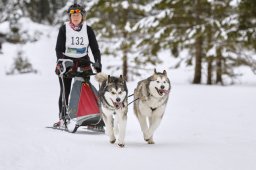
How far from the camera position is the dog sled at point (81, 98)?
22.9ft

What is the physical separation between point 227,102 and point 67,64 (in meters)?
7.07

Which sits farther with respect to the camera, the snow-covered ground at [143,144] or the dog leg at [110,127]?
the dog leg at [110,127]

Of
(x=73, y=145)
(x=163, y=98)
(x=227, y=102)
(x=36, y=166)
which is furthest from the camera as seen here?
(x=227, y=102)

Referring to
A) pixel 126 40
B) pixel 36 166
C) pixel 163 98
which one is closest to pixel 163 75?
pixel 163 98

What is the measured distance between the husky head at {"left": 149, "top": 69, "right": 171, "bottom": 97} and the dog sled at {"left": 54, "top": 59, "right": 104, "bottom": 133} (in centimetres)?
125

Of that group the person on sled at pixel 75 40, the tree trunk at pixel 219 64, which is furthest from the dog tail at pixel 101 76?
the tree trunk at pixel 219 64

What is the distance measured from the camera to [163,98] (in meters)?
6.09

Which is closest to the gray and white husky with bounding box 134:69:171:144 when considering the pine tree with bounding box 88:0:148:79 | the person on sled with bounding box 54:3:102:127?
the person on sled with bounding box 54:3:102:127

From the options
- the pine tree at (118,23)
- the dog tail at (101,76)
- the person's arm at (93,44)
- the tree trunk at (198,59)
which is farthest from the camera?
the pine tree at (118,23)

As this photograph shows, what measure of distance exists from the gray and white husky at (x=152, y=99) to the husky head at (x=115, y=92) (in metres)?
0.38

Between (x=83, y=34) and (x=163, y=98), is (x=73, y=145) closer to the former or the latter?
(x=163, y=98)

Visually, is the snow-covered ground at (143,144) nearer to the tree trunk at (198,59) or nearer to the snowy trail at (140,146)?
the snowy trail at (140,146)

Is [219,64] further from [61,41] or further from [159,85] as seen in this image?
[159,85]

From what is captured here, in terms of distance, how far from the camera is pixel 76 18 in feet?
23.2
